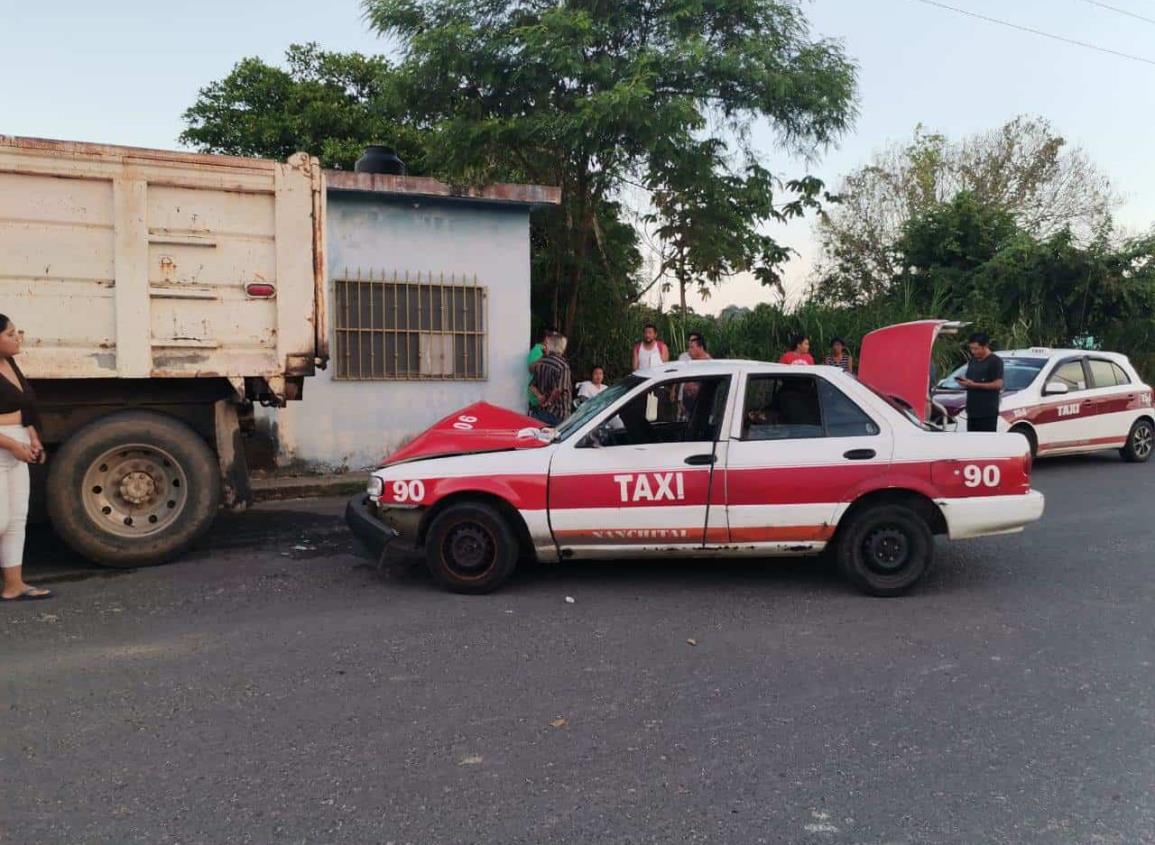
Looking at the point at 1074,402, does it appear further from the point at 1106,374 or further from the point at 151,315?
the point at 151,315

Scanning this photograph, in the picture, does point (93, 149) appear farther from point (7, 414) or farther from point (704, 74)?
point (704, 74)

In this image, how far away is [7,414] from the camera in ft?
17.6

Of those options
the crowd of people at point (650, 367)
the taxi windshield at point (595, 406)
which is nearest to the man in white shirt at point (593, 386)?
the crowd of people at point (650, 367)

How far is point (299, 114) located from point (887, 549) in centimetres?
2222

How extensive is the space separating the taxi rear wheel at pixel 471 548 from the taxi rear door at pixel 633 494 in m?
0.33

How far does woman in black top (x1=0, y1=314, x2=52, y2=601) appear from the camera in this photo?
5336 mm

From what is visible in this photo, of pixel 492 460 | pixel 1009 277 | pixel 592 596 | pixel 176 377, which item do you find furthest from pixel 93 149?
pixel 1009 277

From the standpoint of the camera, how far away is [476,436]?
5918 mm

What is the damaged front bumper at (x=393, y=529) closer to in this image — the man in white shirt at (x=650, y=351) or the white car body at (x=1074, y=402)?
the man in white shirt at (x=650, y=351)

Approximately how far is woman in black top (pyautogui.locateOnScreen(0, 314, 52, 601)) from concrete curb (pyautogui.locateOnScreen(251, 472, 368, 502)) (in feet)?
11.9

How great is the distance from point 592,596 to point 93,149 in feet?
14.9

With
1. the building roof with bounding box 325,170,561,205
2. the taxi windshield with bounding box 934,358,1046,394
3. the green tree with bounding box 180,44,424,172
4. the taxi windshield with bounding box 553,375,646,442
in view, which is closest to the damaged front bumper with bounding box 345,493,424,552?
the taxi windshield with bounding box 553,375,646,442

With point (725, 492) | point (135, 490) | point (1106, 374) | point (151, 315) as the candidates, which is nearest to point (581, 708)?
point (725, 492)

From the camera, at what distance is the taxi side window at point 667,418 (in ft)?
18.7
